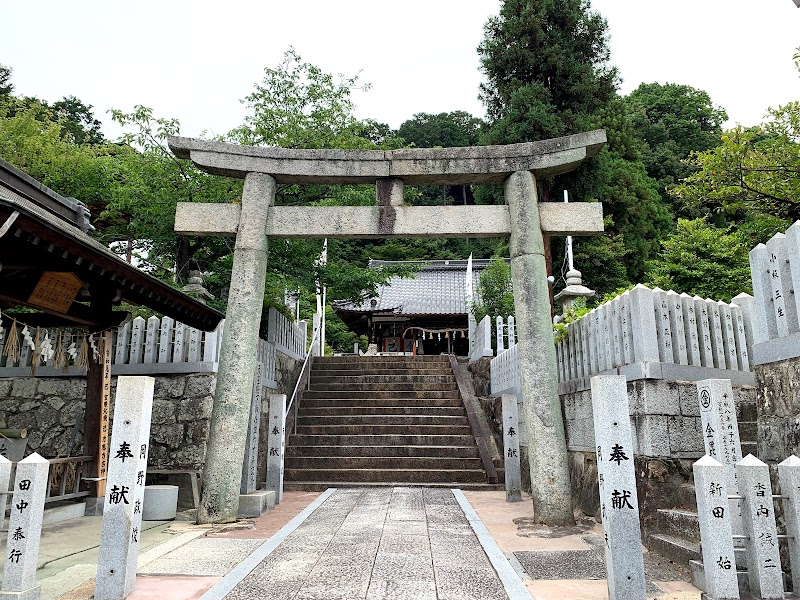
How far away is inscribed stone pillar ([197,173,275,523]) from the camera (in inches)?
277

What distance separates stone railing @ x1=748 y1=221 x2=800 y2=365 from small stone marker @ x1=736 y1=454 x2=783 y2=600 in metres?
1.13

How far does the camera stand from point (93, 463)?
795 cm

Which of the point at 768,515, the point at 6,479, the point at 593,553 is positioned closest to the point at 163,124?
the point at 6,479

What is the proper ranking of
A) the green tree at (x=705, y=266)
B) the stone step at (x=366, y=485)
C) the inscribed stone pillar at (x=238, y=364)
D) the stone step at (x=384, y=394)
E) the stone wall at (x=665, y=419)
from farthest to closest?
1. the green tree at (x=705, y=266)
2. the stone step at (x=384, y=394)
3. the stone step at (x=366, y=485)
4. the inscribed stone pillar at (x=238, y=364)
5. the stone wall at (x=665, y=419)

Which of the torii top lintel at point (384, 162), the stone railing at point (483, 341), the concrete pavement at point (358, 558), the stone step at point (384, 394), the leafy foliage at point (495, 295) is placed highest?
the leafy foliage at point (495, 295)

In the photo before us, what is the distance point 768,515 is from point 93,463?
8.00m

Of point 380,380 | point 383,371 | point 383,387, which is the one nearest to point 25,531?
point 383,387

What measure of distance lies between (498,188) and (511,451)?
46.0 feet

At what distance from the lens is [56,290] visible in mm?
7125

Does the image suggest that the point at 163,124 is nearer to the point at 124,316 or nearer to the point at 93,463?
the point at 124,316

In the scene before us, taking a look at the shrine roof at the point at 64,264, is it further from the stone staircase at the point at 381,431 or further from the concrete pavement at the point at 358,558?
the stone staircase at the point at 381,431

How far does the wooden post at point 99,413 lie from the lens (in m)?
7.98

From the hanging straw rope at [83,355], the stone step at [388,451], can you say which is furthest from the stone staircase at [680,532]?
the hanging straw rope at [83,355]

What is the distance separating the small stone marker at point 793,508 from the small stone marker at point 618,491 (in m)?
0.97
